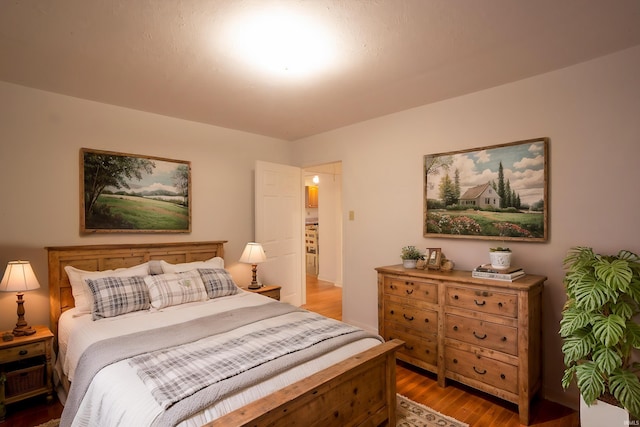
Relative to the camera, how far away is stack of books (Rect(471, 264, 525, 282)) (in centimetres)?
235

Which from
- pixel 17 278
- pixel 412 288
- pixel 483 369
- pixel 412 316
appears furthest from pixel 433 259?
pixel 17 278

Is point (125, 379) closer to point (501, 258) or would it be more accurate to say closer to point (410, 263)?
point (410, 263)

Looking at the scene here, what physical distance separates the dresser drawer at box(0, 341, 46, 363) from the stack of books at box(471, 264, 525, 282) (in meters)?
3.45

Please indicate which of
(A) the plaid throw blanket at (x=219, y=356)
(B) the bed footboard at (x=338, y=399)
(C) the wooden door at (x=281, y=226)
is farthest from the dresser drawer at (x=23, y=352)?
(C) the wooden door at (x=281, y=226)

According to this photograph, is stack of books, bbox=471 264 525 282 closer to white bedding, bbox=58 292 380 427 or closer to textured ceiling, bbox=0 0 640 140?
white bedding, bbox=58 292 380 427

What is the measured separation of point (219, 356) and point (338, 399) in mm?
696

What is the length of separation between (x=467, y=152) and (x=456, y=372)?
A: 6.34ft

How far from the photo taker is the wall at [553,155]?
7.22ft

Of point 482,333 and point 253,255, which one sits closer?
point 482,333

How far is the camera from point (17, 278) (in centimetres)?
239

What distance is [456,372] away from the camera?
8.46 ft

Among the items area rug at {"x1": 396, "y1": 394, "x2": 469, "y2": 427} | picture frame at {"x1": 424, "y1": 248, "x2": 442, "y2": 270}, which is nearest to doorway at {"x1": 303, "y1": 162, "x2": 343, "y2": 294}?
picture frame at {"x1": 424, "y1": 248, "x2": 442, "y2": 270}

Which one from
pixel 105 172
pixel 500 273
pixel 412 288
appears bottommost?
pixel 412 288

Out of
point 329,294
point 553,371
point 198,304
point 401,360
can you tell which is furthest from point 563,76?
point 329,294
